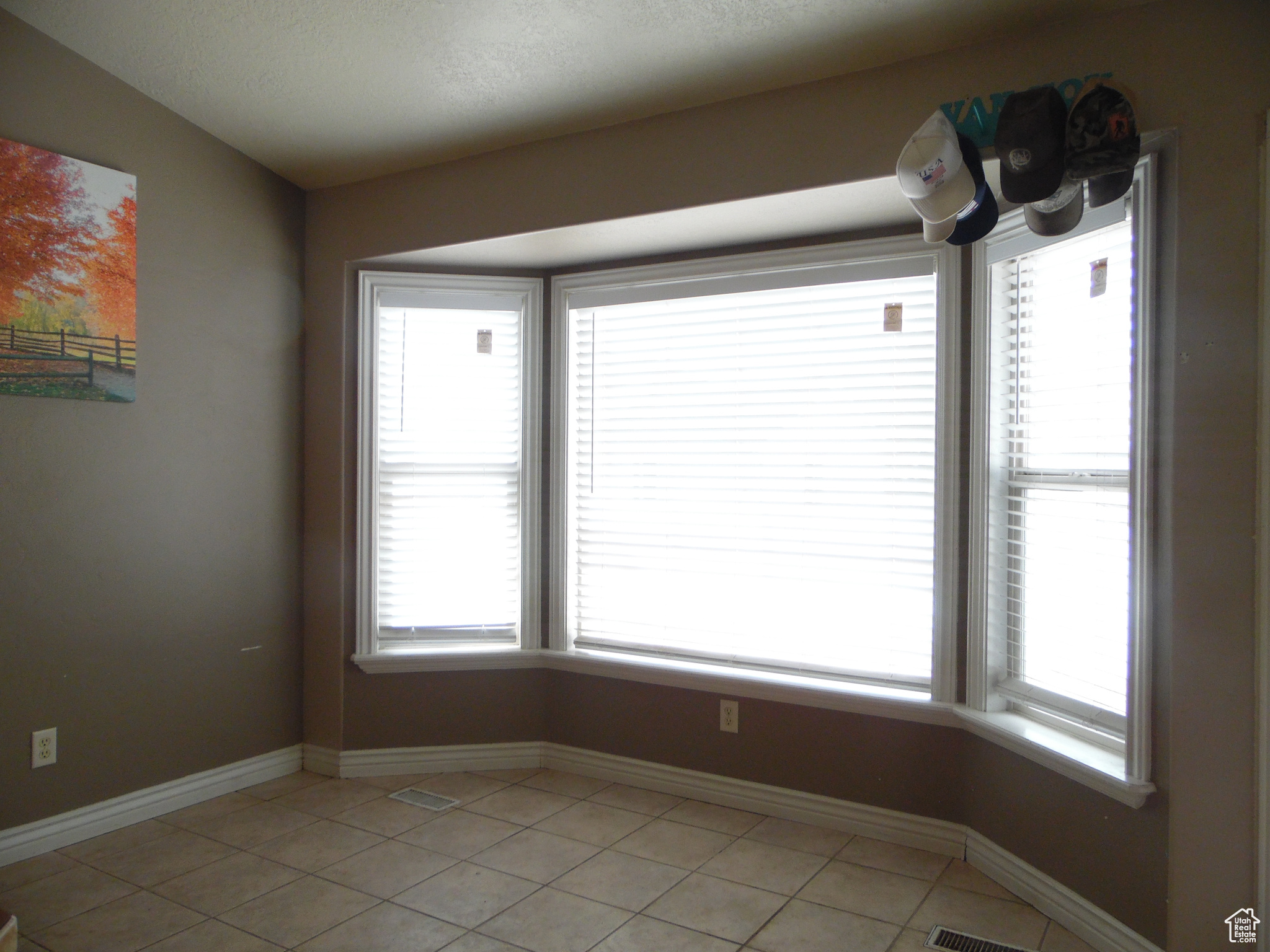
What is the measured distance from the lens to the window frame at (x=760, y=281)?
2941 millimetres

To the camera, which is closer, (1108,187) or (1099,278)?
(1108,187)

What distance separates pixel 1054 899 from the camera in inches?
98.3

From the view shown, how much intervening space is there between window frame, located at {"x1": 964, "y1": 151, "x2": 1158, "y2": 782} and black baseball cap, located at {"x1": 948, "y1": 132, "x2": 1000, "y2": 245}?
0.28 meters

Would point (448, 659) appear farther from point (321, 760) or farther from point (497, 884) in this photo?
point (497, 884)

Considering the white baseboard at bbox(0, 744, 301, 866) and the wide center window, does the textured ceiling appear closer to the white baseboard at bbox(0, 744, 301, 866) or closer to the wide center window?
the wide center window

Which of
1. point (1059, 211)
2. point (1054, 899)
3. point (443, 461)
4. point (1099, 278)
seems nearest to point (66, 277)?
point (443, 461)

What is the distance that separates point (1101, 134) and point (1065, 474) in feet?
3.42

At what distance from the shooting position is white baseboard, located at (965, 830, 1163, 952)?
89.4 inches

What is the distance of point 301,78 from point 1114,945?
12.1 ft

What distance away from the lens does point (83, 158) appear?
3.04 metres

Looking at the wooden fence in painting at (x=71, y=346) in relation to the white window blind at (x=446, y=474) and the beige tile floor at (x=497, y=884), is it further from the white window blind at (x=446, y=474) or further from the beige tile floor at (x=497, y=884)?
the beige tile floor at (x=497, y=884)
